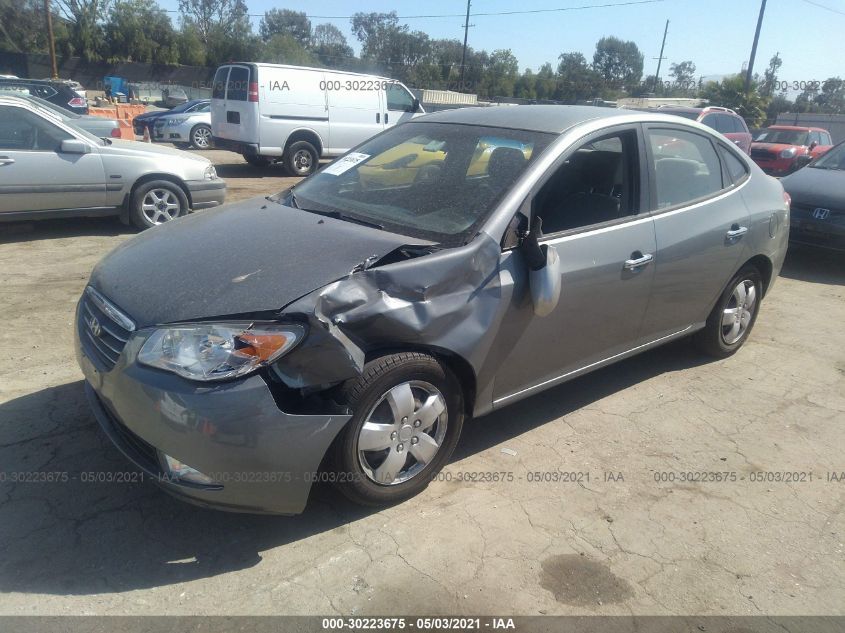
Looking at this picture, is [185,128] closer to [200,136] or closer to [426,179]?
[200,136]

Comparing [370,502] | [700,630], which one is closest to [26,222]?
[370,502]

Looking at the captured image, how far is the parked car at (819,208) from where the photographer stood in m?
7.59

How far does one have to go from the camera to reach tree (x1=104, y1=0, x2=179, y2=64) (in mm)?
51688

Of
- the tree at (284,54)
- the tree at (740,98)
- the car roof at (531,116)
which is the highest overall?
the tree at (284,54)

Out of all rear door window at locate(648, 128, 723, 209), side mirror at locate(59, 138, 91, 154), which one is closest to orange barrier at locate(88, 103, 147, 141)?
side mirror at locate(59, 138, 91, 154)

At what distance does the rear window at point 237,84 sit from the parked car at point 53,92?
12.7 feet

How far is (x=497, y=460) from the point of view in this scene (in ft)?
11.9

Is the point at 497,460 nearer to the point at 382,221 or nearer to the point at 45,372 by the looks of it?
the point at 382,221

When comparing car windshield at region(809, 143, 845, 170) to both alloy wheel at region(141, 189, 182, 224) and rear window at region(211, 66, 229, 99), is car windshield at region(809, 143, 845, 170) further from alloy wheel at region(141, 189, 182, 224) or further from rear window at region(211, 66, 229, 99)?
rear window at region(211, 66, 229, 99)

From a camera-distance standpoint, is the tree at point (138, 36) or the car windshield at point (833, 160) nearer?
the car windshield at point (833, 160)

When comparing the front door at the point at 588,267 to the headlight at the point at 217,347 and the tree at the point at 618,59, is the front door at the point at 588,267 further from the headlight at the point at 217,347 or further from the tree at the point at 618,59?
the tree at the point at 618,59

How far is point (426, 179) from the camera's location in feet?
12.5

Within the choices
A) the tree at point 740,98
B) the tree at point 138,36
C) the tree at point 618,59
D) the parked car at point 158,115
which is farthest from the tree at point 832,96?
the tree at point 138,36

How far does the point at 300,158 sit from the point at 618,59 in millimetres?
69064
